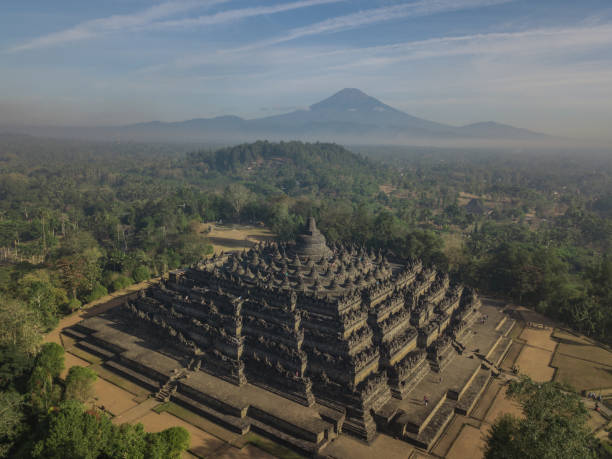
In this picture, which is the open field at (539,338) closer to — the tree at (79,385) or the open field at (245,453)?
the open field at (245,453)

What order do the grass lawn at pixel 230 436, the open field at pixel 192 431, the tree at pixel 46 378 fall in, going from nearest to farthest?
the grass lawn at pixel 230 436 → the open field at pixel 192 431 → the tree at pixel 46 378

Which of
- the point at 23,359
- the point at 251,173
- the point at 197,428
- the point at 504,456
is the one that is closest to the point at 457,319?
the point at 504,456

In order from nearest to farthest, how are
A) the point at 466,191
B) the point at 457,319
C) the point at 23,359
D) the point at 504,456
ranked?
the point at 504,456 → the point at 23,359 → the point at 457,319 → the point at 466,191

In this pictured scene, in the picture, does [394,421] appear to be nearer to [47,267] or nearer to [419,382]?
[419,382]

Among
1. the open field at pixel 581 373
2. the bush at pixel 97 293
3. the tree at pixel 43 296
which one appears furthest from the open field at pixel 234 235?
the open field at pixel 581 373

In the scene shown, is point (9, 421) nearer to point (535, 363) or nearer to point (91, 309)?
point (91, 309)
